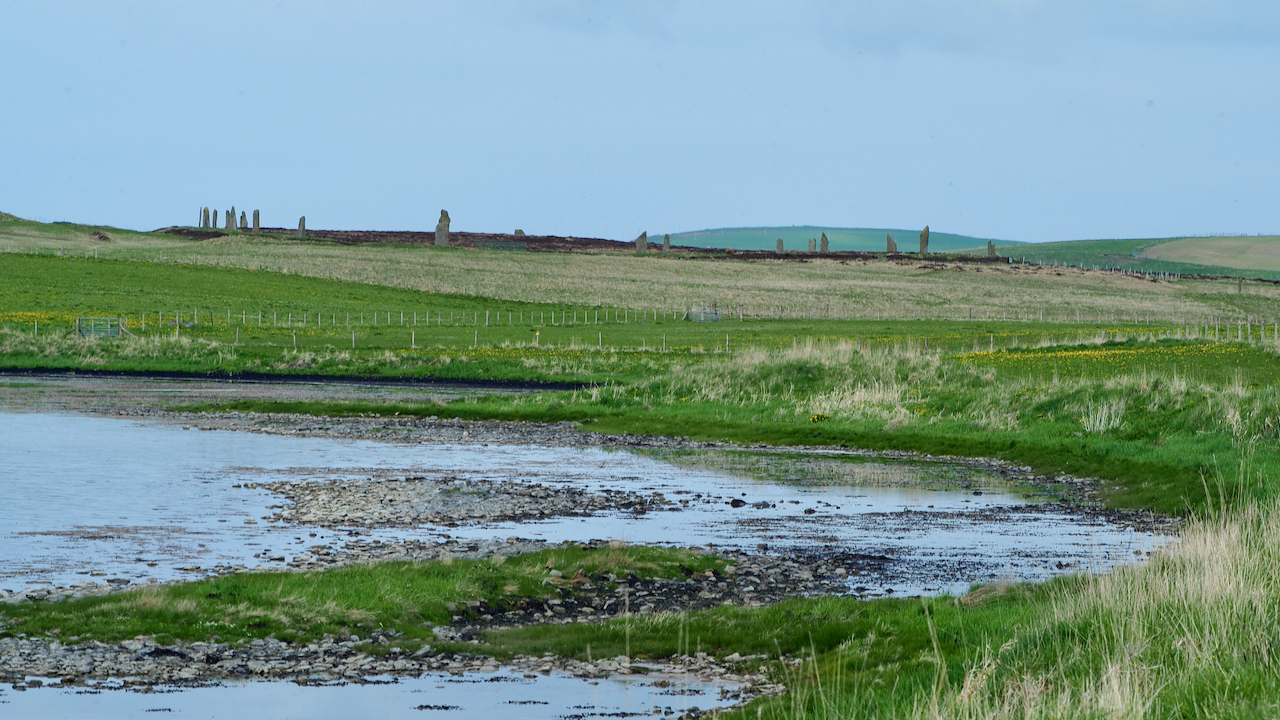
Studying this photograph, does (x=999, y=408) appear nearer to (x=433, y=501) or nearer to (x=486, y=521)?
(x=433, y=501)

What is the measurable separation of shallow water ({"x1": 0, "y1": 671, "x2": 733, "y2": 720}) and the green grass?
1717 millimetres

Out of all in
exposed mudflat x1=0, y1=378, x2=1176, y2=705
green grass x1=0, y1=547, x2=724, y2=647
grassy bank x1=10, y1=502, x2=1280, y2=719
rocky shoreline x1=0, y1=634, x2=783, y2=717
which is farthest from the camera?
green grass x1=0, y1=547, x2=724, y2=647

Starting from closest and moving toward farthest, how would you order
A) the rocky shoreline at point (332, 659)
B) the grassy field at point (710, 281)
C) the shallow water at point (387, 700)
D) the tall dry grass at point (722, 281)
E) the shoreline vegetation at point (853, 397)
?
the shoreline vegetation at point (853, 397)
the shallow water at point (387, 700)
the rocky shoreline at point (332, 659)
the grassy field at point (710, 281)
the tall dry grass at point (722, 281)

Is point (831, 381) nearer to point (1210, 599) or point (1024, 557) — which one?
point (1024, 557)

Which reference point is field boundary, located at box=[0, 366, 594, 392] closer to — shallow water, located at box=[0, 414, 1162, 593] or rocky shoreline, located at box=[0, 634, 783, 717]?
shallow water, located at box=[0, 414, 1162, 593]

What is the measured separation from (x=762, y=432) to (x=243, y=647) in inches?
969

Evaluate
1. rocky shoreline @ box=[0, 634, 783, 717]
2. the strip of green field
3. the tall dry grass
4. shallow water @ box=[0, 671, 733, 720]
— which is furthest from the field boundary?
the tall dry grass

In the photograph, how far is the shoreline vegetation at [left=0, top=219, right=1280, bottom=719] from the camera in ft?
35.9

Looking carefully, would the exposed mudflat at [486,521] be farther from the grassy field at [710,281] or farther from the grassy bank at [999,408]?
the grassy field at [710,281]

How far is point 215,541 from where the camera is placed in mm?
19203

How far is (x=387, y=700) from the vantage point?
11.6 metres

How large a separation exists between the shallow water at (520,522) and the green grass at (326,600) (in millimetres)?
1878

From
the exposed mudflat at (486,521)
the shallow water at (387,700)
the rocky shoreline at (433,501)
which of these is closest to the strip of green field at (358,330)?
the exposed mudflat at (486,521)

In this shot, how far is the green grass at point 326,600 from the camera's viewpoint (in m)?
13.6
